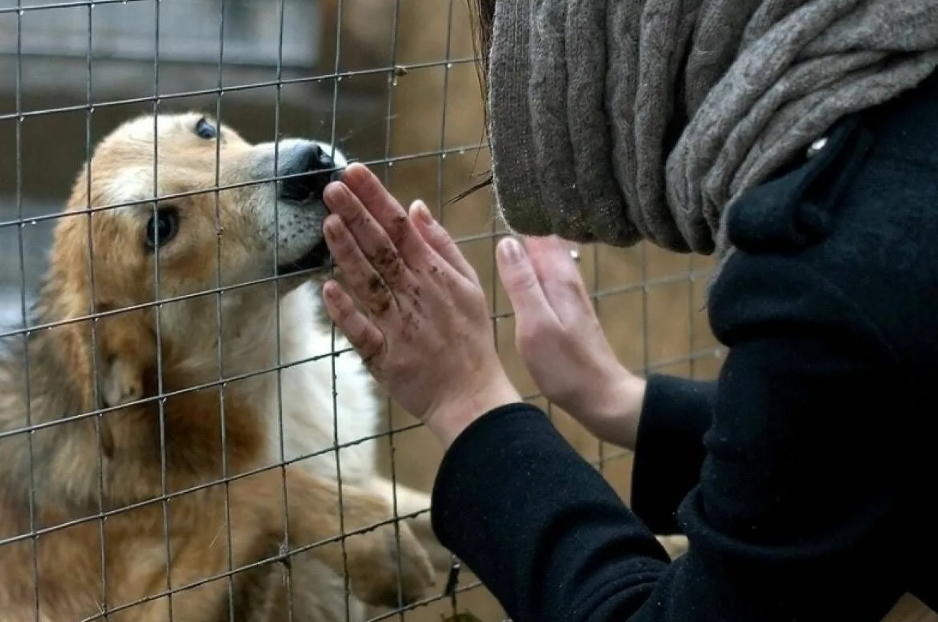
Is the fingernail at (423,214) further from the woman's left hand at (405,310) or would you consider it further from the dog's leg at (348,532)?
the dog's leg at (348,532)

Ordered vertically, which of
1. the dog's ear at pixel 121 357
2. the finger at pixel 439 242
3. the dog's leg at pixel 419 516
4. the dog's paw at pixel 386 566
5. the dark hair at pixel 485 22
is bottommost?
the dog's leg at pixel 419 516

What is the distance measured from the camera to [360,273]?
1222mm

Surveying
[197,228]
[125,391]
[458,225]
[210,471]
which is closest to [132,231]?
[197,228]

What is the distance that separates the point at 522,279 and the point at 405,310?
0.96 ft

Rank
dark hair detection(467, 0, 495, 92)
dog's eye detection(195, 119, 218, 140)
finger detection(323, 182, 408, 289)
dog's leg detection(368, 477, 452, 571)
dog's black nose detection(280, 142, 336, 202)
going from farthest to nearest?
dog's leg detection(368, 477, 452, 571), dog's eye detection(195, 119, 218, 140), dog's black nose detection(280, 142, 336, 202), finger detection(323, 182, 408, 289), dark hair detection(467, 0, 495, 92)

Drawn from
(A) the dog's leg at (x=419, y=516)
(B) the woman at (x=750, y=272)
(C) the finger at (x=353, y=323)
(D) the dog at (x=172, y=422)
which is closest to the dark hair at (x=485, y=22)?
(B) the woman at (x=750, y=272)

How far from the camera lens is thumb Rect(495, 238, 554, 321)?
148 centimetres

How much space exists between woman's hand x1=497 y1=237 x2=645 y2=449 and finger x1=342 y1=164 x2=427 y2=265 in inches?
10.5

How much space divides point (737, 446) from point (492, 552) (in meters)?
0.35

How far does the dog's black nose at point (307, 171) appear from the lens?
135cm

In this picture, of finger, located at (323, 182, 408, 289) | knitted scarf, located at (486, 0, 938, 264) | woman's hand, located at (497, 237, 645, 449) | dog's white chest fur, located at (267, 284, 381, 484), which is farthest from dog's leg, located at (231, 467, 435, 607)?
knitted scarf, located at (486, 0, 938, 264)

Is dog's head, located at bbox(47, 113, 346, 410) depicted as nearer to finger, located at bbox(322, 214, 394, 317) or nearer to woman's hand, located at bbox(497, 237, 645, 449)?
finger, located at bbox(322, 214, 394, 317)

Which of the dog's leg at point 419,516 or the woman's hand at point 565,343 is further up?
the woman's hand at point 565,343

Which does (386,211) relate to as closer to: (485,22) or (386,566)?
(485,22)
